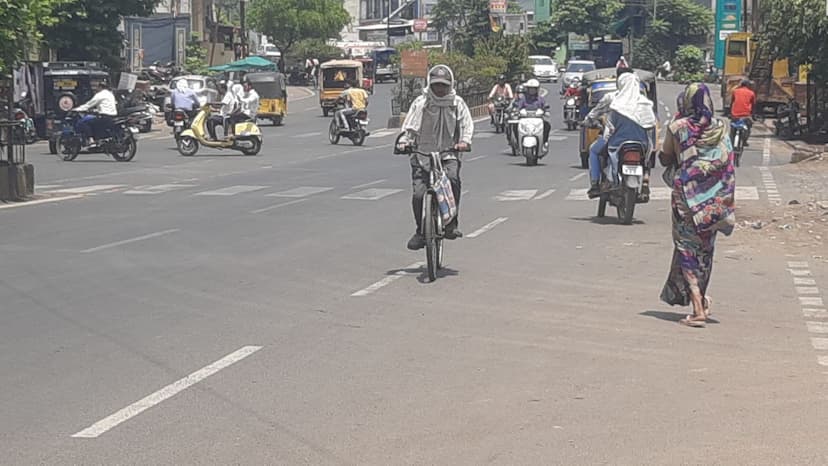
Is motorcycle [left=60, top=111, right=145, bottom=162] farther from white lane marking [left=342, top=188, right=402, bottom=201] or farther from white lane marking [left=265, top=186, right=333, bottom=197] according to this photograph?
white lane marking [left=342, top=188, right=402, bottom=201]

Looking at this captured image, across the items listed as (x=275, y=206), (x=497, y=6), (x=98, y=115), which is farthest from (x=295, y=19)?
(x=275, y=206)

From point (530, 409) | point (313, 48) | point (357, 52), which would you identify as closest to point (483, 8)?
point (313, 48)

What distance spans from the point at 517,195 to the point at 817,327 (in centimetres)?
1217

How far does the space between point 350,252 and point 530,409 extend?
23.7 feet

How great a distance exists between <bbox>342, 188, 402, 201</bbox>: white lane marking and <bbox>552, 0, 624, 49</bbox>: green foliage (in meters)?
87.4

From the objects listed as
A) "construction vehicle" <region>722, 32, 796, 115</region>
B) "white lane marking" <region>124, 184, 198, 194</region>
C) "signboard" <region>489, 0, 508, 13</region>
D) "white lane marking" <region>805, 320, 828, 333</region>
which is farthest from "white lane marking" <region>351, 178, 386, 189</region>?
"signboard" <region>489, 0, 508, 13</region>

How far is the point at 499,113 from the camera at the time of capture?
4269 cm

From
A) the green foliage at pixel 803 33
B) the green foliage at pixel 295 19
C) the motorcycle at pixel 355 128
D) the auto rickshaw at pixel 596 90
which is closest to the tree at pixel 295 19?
the green foliage at pixel 295 19

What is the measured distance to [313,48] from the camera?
319 ft

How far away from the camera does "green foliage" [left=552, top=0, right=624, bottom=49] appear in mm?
108438

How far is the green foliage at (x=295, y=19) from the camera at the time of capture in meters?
102

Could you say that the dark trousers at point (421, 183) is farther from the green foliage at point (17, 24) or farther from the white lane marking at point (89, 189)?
the white lane marking at point (89, 189)

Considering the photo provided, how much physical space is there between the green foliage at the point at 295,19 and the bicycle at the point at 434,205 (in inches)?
3602

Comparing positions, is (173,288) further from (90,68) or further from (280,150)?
(90,68)
